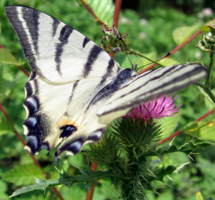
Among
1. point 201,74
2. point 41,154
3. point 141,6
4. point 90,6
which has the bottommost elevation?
point 41,154

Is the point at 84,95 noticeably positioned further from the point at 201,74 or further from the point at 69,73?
the point at 201,74

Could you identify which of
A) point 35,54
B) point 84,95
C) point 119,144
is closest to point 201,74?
point 119,144

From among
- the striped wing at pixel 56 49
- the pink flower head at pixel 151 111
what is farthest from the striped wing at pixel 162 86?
the striped wing at pixel 56 49

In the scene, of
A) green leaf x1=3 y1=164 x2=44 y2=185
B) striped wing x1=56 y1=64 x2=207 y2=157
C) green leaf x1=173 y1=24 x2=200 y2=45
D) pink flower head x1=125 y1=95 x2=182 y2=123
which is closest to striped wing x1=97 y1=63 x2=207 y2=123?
striped wing x1=56 y1=64 x2=207 y2=157

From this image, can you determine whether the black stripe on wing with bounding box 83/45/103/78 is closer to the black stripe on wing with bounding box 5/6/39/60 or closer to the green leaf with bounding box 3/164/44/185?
the black stripe on wing with bounding box 5/6/39/60

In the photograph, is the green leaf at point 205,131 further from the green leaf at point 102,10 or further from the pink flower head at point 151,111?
the green leaf at point 102,10
